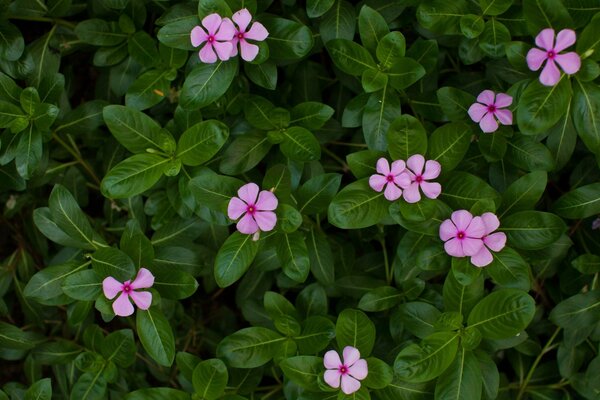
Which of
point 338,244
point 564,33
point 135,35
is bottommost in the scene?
point 338,244

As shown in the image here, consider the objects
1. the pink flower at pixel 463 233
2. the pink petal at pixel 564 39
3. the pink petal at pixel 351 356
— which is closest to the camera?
the pink petal at pixel 564 39

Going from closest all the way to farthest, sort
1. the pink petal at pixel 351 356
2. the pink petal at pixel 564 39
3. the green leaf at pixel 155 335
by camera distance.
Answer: the pink petal at pixel 564 39
the pink petal at pixel 351 356
the green leaf at pixel 155 335

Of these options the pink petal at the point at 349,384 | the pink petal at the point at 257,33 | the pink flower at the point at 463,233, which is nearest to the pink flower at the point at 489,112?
the pink flower at the point at 463,233

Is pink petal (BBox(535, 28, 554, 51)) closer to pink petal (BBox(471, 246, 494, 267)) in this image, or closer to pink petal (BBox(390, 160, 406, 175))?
pink petal (BBox(390, 160, 406, 175))

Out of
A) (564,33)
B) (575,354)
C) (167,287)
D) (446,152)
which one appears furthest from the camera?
(575,354)

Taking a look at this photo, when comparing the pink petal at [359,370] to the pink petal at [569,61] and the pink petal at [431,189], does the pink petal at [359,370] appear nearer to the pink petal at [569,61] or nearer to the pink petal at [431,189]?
the pink petal at [431,189]

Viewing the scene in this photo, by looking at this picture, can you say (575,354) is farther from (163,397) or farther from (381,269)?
(163,397)

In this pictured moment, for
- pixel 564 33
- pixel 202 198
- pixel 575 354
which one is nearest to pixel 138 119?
pixel 202 198
